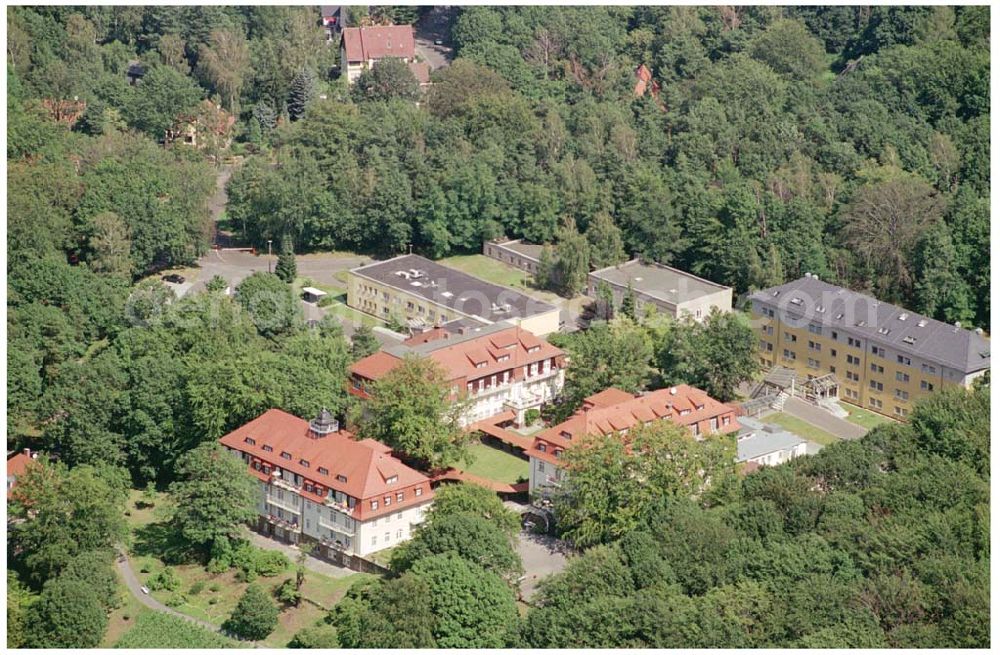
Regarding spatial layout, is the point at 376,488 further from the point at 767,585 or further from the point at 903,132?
the point at 903,132

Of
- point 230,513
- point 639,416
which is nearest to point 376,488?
point 230,513

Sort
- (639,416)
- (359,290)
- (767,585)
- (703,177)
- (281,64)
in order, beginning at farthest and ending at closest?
(281,64) → (703,177) → (359,290) → (639,416) → (767,585)

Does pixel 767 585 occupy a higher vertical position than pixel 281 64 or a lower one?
lower

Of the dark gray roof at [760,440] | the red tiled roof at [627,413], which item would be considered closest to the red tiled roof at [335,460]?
the red tiled roof at [627,413]

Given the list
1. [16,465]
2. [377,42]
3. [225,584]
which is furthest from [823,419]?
[377,42]

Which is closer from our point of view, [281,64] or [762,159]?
[762,159]

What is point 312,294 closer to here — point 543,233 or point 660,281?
point 543,233

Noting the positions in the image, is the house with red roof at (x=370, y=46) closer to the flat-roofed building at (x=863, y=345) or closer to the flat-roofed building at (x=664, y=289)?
the flat-roofed building at (x=664, y=289)
